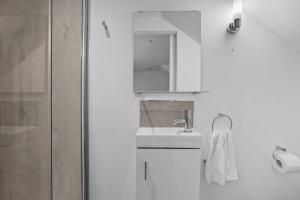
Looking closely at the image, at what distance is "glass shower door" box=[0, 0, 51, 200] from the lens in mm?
1075

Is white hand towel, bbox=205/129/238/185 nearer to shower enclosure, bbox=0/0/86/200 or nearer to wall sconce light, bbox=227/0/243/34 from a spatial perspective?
wall sconce light, bbox=227/0/243/34

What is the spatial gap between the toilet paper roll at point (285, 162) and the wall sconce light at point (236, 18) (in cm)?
108

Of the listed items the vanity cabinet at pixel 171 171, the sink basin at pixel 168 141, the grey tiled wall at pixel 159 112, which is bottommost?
the vanity cabinet at pixel 171 171

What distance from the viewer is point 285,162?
1590 mm

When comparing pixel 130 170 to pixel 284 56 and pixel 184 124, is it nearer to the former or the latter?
pixel 184 124

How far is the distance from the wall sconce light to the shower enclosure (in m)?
1.29

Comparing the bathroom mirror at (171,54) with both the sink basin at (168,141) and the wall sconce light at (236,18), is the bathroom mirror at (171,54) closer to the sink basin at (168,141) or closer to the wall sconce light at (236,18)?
the wall sconce light at (236,18)

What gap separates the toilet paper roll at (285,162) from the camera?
1.58 metres

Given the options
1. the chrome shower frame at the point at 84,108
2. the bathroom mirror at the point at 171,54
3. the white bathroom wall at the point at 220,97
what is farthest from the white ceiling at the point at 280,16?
the chrome shower frame at the point at 84,108

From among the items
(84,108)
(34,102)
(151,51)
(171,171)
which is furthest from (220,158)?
(34,102)

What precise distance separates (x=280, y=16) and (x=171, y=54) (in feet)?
2.88

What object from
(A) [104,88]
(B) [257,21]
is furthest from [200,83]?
(A) [104,88]

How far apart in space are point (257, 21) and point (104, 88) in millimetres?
1427

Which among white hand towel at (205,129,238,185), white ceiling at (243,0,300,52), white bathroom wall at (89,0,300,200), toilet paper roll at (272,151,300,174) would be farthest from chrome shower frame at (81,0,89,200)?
toilet paper roll at (272,151,300,174)
